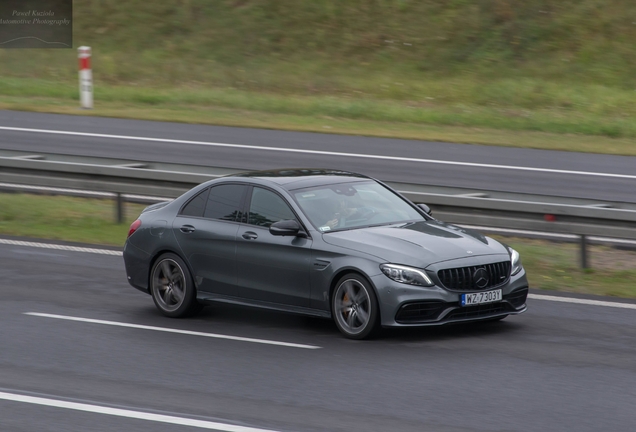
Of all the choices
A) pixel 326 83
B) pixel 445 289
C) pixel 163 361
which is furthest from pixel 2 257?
pixel 326 83

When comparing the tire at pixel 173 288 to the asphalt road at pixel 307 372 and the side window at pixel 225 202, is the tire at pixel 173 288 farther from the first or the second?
the side window at pixel 225 202

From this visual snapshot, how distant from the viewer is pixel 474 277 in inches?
370

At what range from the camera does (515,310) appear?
9.81 metres

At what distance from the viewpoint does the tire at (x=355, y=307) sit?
934 centimetres

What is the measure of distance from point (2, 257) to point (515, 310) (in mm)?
7125

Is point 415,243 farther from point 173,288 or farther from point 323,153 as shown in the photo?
point 323,153

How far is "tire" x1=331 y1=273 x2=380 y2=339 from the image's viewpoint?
9344 mm

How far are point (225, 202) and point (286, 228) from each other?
115cm

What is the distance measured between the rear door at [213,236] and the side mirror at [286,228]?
68cm

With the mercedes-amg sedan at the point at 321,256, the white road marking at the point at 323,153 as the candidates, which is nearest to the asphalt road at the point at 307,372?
the mercedes-amg sedan at the point at 321,256

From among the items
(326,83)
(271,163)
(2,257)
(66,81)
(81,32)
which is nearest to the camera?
(2,257)

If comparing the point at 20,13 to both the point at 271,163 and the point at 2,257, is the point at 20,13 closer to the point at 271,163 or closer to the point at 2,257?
the point at 271,163

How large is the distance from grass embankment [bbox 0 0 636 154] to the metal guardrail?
878cm

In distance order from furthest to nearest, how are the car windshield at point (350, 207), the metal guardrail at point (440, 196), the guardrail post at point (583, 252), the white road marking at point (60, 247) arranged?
the white road marking at point (60, 247) < the guardrail post at point (583, 252) < the metal guardrail at point (440, 196) < the car windshield at point (350, 207)
